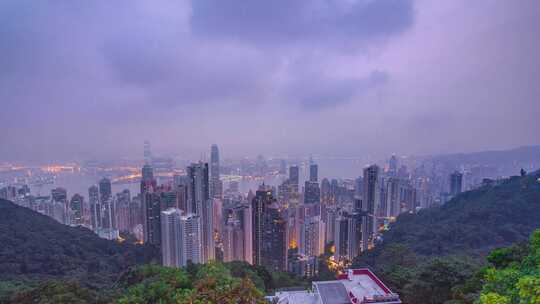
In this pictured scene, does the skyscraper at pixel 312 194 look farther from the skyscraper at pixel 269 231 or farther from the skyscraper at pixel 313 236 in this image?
the skyscraper at pixel 269 231

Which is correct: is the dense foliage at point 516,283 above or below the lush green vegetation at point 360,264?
above

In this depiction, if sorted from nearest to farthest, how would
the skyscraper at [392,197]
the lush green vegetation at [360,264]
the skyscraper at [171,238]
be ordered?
the lush green vegetation at [360,264], the skyscraper at [171,238], the skyscraper at [392,197]

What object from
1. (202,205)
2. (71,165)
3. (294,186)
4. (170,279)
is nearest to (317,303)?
(170,279)

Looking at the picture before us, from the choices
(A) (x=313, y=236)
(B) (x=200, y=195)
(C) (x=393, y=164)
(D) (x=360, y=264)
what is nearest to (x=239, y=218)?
(B) (x=200, y=195)

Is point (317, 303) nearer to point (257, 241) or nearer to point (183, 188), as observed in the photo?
point (257, 241)

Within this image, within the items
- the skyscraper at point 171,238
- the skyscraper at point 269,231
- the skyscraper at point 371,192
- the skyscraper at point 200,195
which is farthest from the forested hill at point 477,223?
the skyscraper at point 171,238

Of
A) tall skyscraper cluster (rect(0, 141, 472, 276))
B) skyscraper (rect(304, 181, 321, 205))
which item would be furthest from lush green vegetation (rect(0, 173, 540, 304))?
skyscraper (rect(304, 181, 321, 205))

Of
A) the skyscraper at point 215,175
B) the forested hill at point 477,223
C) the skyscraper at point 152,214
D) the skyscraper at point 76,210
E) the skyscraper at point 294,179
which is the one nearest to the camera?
the forested hill at point 477,223
